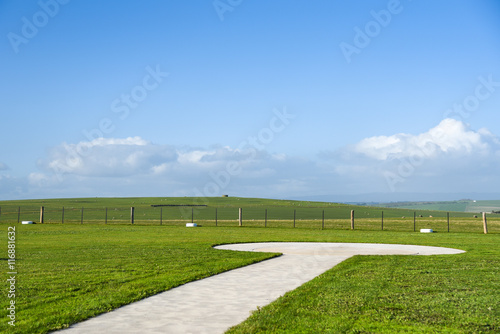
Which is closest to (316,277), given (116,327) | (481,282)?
(481,282)

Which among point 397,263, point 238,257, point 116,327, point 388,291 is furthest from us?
point 238,257

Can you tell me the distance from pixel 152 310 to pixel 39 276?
4691mm

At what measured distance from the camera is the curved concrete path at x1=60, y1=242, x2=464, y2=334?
22.3 ft

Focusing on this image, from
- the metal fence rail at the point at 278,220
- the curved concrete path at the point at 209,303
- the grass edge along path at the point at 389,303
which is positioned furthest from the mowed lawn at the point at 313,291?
the metal fence rail at the point at 278,220

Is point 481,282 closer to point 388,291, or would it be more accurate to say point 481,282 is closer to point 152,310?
point 388,291

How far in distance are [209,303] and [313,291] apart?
2291 mm

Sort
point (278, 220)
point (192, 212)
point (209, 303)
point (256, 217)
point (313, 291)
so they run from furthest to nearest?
point (256, 217) < point (278, 220) < point (192, 212) < point (313, 291) < point (209, 303)

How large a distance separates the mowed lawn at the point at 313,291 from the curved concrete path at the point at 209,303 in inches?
12.6

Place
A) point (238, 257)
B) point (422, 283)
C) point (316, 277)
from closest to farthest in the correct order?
point (422, 283) → point (316, 277) → point (238, 257)

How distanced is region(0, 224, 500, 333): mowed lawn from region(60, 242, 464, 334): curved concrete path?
1.05 ft

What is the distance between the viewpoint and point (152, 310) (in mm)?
7820

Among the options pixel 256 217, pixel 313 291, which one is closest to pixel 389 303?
pixel 313 291

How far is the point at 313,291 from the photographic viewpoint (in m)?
9.70

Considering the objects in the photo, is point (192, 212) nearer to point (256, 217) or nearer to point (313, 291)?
point (256, 217)
